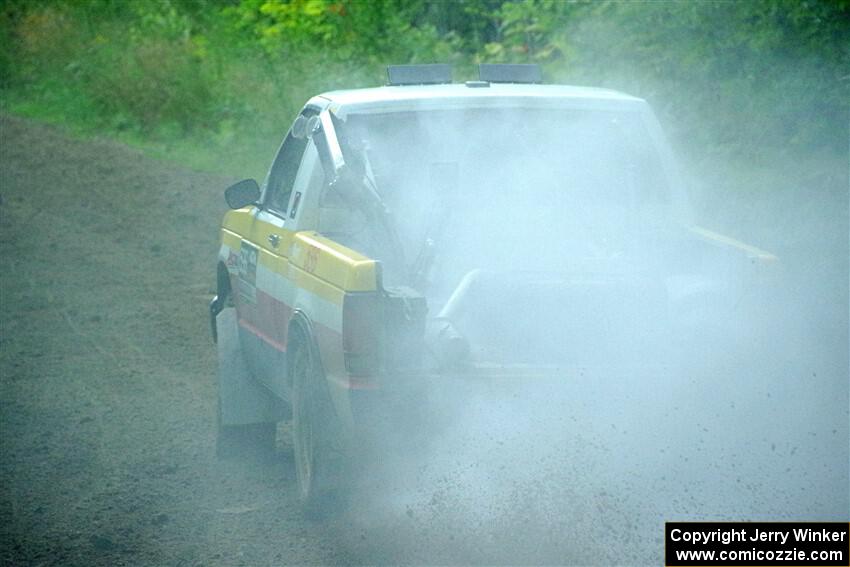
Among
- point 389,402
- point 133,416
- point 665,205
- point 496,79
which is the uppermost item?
point 496,79

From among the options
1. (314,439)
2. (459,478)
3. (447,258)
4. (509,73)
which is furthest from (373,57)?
(459,478)

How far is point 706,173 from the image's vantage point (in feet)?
41.8

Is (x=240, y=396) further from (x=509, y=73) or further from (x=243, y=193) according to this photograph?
(x=509, y=73)

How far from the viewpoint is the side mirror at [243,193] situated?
24.5 feet

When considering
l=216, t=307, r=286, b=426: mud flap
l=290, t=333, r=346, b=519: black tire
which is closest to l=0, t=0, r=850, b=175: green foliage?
l=216, t=307, r=286, b=426: mud flap

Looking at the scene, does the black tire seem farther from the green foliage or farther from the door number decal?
the green foliage

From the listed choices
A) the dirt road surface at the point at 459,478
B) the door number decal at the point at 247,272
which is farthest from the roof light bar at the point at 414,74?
the dirt road surface at the point at 459,478

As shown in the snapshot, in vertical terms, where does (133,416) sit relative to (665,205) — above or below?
below

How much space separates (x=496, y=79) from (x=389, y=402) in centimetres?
234

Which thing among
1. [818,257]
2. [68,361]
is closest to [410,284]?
[68,361]

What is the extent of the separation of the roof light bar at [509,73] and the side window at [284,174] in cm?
91

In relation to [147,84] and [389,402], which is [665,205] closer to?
[389,402]

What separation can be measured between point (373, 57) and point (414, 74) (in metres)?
12.3

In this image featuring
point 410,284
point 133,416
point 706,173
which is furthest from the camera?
point 706,173
